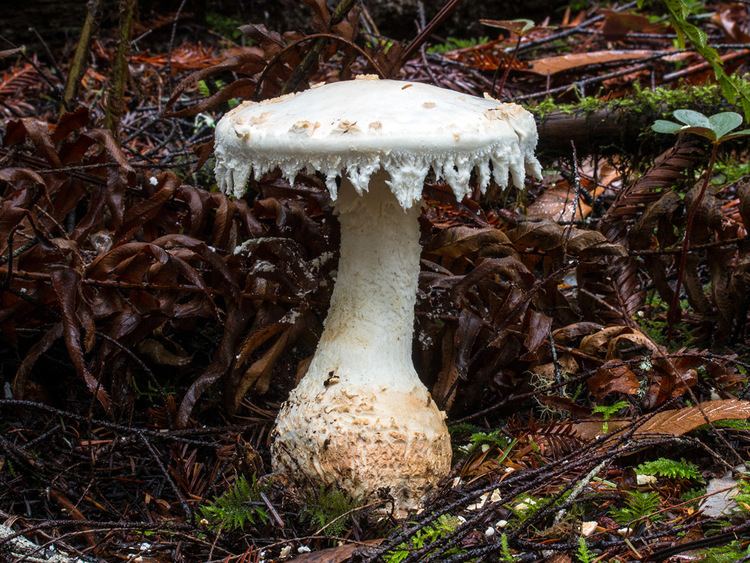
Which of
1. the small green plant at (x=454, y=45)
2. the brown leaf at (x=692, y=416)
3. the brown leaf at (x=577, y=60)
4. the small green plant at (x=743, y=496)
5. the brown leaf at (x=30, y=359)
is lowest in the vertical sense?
the small green plant at (x=743, y=496)

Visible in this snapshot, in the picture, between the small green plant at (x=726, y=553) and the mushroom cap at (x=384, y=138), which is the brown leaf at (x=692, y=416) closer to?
the small green plant at (x=726, y=553)

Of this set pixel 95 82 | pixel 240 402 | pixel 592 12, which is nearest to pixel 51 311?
pixel 240 402

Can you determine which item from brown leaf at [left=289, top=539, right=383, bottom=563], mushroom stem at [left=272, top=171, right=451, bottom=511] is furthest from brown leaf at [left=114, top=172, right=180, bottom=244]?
brown leaf at [left=289, top=539, right=383, bottom=563]

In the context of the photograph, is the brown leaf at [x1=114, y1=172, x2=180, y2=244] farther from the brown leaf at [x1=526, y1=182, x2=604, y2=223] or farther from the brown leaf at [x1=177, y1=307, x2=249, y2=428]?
the brown leaf at [x1=526, y1=182, x2=604, y2=223]

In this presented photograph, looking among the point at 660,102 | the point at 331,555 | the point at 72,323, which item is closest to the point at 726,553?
the point at 331,555

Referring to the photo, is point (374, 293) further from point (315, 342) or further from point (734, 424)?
point (734, 424)

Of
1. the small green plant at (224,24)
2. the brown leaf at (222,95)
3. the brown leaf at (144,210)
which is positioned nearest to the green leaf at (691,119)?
the brown leaf at (222,95)
